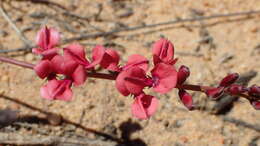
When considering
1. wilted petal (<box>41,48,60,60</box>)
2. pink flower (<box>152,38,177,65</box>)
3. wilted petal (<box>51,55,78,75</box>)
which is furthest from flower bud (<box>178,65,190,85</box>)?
wilted petal (<box>41,48,60,60</box>)

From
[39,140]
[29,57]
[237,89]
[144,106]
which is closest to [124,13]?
[29,57]

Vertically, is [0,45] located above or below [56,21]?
below

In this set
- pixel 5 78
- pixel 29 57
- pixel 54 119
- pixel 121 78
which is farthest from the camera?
pixel 29 57

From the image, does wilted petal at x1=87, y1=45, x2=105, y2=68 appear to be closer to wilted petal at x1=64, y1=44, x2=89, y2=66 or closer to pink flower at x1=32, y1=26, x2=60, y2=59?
wilted petal at x1=64, y1=44, x2=89, y2=66

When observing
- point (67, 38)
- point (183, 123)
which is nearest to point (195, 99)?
point (183, 123)

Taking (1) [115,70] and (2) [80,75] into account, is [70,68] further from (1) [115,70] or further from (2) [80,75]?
(1) [115,70]

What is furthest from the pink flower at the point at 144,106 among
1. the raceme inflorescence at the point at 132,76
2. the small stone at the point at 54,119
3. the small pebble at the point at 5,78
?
the small pebble at the point at 5,78

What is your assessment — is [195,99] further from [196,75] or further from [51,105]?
[51,105]
